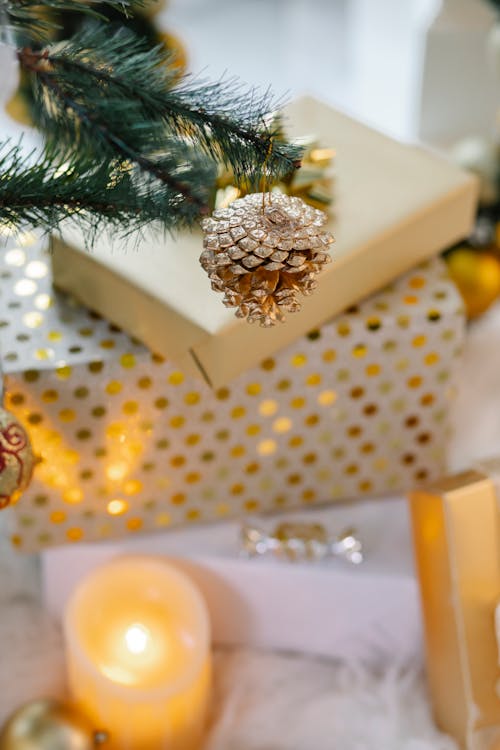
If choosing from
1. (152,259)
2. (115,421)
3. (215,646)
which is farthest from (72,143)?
(215,646)

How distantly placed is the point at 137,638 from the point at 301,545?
0.14m

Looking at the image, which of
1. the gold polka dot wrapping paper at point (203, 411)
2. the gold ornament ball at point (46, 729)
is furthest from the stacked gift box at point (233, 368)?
the gold ornament ball at point (46, 729)

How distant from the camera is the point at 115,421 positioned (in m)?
0.66

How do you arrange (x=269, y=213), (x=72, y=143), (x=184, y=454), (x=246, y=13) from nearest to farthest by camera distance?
(x=269, y=213) → (x=72, y=143) → (x=184, y=454) → (x=246, y=13)

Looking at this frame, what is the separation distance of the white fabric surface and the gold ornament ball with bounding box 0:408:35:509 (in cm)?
22

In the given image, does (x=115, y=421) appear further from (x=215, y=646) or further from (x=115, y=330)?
(x=215, y=646)

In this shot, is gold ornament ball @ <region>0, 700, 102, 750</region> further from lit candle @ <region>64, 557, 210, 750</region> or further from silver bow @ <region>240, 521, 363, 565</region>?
silver bow @ <region>240, 521, 363, 565</region>

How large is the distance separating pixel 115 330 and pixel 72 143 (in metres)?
0.14

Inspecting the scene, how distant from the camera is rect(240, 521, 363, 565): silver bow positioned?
706 mm

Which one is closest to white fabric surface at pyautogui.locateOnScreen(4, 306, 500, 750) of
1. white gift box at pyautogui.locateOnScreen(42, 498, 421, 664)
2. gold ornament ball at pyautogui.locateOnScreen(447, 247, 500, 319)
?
white gift box at pyautogui.locateOnScreen(42, 498, 421, 664)

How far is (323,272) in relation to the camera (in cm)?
61

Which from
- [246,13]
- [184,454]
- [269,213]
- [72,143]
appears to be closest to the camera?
[269,213]

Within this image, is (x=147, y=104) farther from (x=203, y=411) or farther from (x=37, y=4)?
(x=203, y=411)

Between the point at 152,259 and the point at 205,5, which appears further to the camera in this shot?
the point at 205,5
